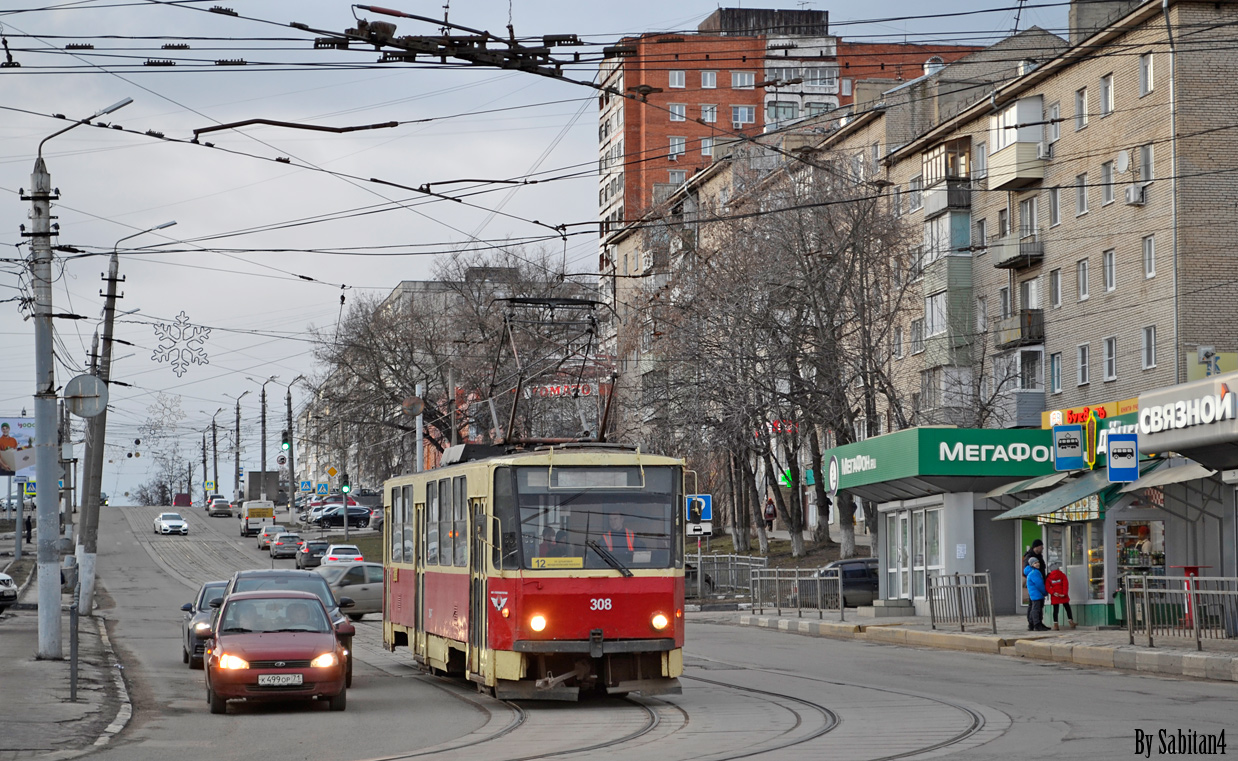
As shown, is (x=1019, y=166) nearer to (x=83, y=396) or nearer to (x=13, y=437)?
(x=83, y=396)

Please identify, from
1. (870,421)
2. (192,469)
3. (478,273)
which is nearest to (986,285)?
(870,421)

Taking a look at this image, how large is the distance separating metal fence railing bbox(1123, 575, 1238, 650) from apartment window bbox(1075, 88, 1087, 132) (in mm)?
28112

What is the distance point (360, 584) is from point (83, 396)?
18115mm

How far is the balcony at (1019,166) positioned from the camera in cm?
5128

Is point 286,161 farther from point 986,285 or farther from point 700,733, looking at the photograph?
point 986,285

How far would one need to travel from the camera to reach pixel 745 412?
45.3 m

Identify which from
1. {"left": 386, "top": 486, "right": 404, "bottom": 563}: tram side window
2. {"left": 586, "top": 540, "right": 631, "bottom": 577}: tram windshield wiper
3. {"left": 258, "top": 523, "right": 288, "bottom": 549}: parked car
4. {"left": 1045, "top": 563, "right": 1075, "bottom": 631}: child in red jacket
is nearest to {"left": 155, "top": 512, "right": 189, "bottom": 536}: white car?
{"left": 258, "top": 523, "right": 288, "bottom": 549}: parked car

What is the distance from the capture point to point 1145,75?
45.2m

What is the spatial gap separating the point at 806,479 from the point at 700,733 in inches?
2295

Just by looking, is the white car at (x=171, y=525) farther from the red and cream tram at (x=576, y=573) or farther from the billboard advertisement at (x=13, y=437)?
the red and cream tram at (x=576, y=573)

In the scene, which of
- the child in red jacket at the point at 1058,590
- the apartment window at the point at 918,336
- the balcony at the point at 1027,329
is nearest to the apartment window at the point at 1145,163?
the balcony at the point at 1027,329

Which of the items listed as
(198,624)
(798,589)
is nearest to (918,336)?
(798,589)

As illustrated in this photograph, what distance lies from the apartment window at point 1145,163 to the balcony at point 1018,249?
21.6 feet

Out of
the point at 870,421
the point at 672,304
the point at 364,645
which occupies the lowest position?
the point at 364,645
